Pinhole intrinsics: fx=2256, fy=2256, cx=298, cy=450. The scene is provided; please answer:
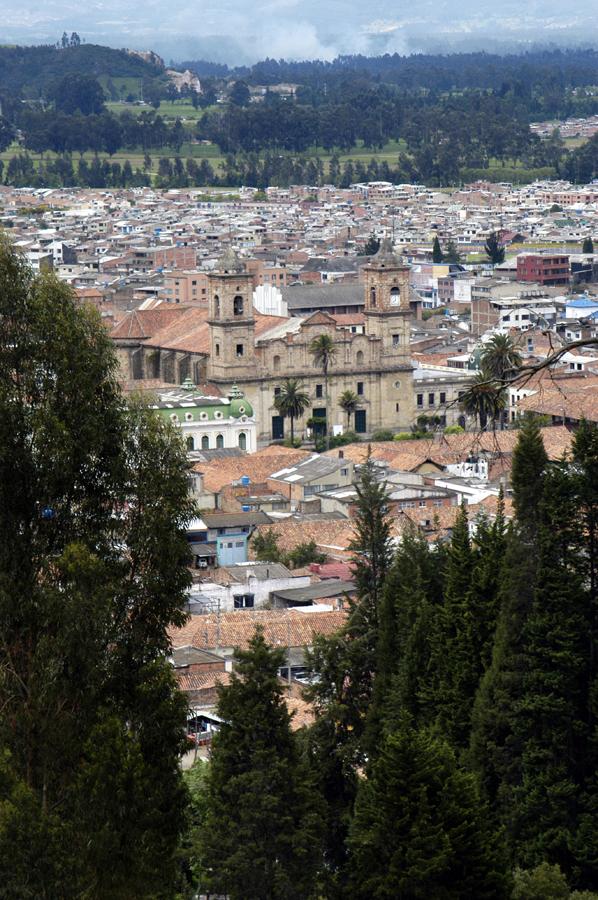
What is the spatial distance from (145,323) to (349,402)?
1006cm

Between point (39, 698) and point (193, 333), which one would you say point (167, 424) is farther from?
point (193, 333)

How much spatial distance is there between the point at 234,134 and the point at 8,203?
34.8 metres

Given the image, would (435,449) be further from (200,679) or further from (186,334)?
(200,679)

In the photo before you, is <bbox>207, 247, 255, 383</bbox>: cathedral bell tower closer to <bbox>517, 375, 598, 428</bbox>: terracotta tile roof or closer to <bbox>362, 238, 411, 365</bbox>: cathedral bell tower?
<bbox>362, 238, 411, 365</bbox>: cathedral bell tower

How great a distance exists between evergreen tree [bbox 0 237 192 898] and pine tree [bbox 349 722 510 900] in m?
3.54

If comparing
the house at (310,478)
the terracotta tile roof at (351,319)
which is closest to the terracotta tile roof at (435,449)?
the house at (310,478)

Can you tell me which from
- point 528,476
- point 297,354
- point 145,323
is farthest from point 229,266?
point 528,476

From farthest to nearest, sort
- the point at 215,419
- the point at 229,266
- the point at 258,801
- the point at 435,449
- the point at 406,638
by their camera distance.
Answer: the point at 229,266
the point at 215,419
the point at 435,449
the point at 406,638
the point at 258,801

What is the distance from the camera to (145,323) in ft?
252

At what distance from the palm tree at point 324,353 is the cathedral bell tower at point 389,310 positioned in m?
2.37

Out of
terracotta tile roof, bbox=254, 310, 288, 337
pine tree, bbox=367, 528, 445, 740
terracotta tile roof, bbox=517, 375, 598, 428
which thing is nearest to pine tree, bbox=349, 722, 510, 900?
pine tree, bbox=367, 528, 445, 740

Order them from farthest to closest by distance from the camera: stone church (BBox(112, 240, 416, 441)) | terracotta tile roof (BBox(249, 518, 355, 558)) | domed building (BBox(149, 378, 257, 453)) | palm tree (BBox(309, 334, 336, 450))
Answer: stone church (BBox(112, 240, 416, 441)) < palm tree (BBox(309, 334, 336, 450)) < domed building (BBox(149, 378, 257, 453)) < terracotta tile roof (BBox(249, 518, 355, 558))

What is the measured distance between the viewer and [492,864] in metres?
21.0

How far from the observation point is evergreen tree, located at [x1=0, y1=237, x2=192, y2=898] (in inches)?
658
